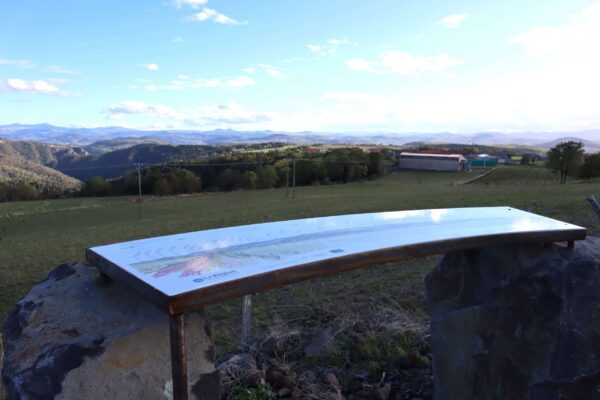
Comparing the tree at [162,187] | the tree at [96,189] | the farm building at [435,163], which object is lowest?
the tree at [96,189]

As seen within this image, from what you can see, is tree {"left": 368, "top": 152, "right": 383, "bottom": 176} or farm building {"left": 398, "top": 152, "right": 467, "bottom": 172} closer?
tree {"left": 368, "top": 152, "right": 383, "bottom": 176}

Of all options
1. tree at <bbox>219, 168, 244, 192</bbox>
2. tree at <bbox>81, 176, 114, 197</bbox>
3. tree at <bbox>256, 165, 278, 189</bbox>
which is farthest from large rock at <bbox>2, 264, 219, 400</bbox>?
tree at <bbox>81, 176, 114, 197</bbox>

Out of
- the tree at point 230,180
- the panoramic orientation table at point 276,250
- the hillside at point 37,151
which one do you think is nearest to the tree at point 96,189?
the tree at point 230,180

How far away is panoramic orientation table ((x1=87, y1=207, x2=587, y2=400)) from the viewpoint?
199 centimetres

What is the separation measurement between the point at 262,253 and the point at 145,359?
2.39 ft

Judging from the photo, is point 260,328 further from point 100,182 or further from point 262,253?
point 100,182

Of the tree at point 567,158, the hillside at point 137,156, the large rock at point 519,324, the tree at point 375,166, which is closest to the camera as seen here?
the large rock at point 519,324

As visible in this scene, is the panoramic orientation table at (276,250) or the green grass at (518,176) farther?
the green grass at (518,176)

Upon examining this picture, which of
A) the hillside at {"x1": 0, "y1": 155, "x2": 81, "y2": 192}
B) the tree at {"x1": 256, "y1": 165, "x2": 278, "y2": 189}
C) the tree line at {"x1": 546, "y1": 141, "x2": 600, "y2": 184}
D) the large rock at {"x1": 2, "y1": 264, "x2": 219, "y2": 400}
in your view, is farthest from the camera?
the hillside at {"x1": 0, "y1": 155, "x2": 81, "y2": 192}

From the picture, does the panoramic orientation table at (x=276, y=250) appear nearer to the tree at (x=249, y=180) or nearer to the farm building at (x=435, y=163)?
the tree at (x=249, y=180)

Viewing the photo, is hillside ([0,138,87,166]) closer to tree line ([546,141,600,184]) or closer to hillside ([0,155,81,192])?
hillside ([0,155,81,192])

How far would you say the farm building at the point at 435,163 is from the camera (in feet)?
244

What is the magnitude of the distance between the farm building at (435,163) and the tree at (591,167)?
87.8ft

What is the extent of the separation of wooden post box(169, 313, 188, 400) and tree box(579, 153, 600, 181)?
171ft
